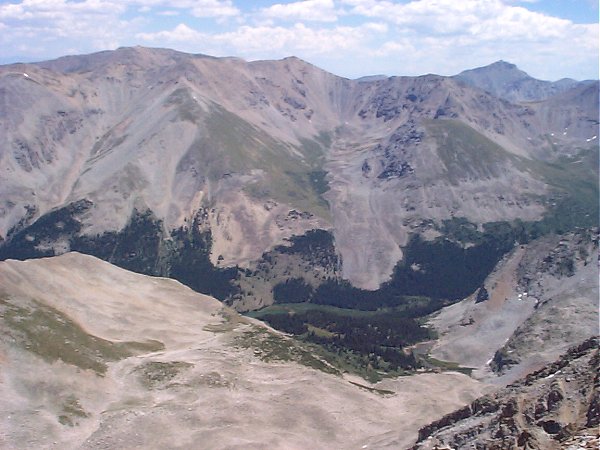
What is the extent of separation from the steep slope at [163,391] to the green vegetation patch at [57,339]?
39 cm

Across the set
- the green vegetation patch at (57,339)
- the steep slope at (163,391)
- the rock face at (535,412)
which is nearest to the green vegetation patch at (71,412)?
the steep slope at (163,391)

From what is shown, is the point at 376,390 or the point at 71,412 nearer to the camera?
the point at 71,412

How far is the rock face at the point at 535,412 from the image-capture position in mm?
80875

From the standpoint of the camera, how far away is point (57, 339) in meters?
161

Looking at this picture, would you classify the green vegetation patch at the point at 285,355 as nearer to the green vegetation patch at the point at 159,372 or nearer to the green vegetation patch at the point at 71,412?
the green vegetation patch at the point at 159,372

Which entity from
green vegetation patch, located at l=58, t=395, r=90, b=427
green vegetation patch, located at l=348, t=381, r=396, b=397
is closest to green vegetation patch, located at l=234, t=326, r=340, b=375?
green vegetation patch, located at l=348, t=381, r=396, b=397

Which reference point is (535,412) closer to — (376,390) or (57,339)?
(376,390)

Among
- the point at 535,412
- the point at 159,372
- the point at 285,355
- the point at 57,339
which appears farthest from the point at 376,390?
the point at 535,412

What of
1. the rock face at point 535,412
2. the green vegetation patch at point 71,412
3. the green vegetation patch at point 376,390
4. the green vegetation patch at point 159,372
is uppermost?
the rock face at point 535,412

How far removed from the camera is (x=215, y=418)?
142250mm

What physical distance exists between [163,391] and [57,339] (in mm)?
30542

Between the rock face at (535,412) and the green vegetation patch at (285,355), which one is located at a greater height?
the rock face at (535,412)

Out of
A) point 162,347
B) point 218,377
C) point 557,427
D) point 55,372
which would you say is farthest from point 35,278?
point 557,427

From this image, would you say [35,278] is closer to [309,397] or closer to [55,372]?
[55,372]
